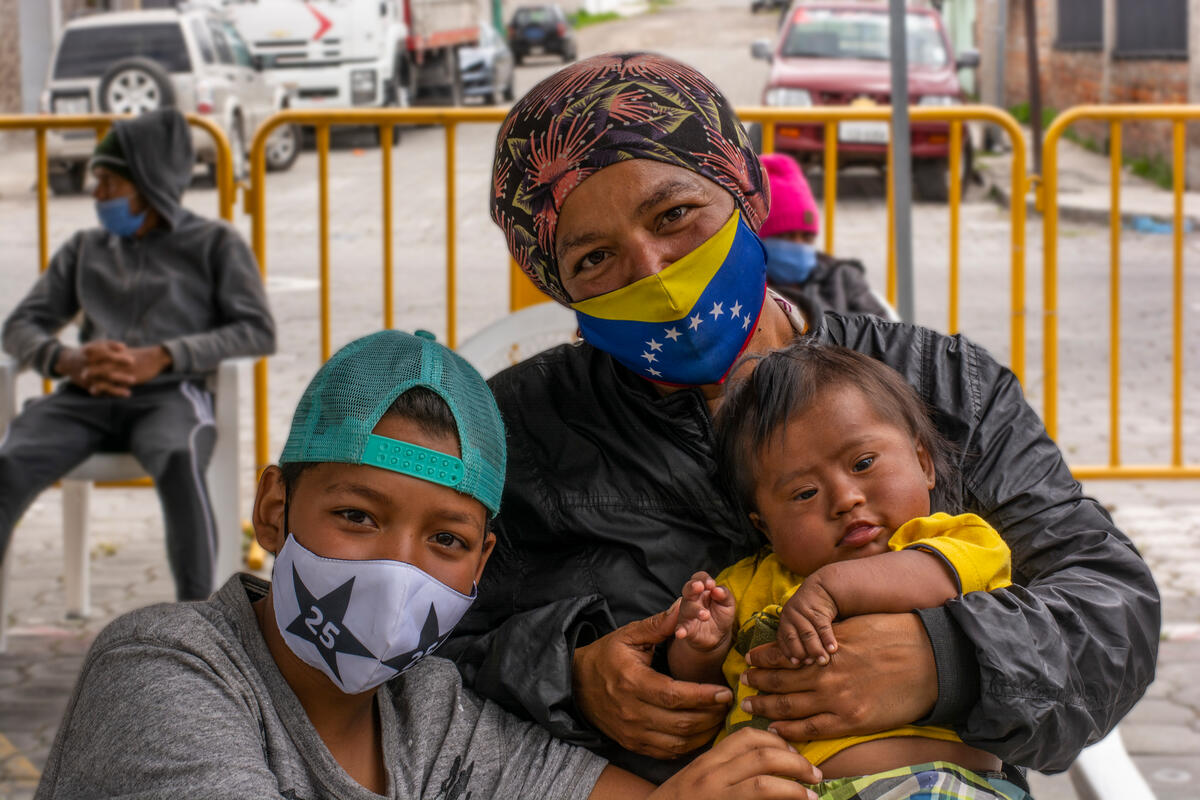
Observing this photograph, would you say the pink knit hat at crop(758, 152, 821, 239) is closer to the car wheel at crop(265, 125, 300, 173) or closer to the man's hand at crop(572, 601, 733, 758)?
the man's hand at crop(572, 601, 733, 758)

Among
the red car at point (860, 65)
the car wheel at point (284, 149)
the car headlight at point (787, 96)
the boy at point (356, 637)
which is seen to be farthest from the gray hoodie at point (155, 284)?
the car headlight at point (787, 96)

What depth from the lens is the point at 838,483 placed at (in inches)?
77.9

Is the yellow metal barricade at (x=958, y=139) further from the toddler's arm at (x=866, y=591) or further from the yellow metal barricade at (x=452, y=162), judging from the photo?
the toddler's arm at (x=866, y=591)

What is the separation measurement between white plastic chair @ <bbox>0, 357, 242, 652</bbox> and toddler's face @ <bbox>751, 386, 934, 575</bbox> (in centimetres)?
325

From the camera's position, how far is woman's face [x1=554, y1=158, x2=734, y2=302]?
6.82ft

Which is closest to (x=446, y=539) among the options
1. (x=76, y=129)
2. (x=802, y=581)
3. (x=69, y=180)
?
(x=802, y=581)

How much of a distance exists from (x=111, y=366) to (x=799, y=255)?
2.32 m

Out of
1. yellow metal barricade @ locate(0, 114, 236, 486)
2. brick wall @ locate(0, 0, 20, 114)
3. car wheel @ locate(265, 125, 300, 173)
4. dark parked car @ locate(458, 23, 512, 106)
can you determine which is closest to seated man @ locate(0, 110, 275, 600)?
yellow metal barricade @ locate(0, 114, 236, 486)

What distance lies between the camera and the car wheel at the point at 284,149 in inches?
553

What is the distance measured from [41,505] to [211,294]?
89.6 inches

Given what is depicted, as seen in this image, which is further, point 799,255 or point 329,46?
point 329,46

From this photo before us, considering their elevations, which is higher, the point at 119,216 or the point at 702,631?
the point at 119,216

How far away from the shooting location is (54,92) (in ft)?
56.2

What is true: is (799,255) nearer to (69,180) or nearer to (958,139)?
(958,139)
